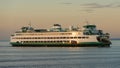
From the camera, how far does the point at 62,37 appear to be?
151750mm

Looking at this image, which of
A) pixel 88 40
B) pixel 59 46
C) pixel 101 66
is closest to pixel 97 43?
pixel 88 40

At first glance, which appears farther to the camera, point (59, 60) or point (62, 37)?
point (62, 37)

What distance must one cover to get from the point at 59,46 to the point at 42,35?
6.74m

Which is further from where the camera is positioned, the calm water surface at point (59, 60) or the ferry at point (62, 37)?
the ferry at point (62, 37)

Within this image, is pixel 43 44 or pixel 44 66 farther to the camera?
pixel 43 44

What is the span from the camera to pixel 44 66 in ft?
198

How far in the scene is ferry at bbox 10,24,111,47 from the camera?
146375 millimetres

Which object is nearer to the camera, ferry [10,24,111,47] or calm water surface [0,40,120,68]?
calm water surface [0,40,120,68]

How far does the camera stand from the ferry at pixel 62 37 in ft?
480

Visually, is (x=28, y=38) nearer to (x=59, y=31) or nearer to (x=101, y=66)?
(x=59, y=31)

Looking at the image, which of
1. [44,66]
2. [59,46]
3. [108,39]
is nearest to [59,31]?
[59,46]

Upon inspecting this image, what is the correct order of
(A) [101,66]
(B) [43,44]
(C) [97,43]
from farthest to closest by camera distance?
(B) [43,44]
(C) [97,43]
(A) [101,66]

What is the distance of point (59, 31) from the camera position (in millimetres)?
156375

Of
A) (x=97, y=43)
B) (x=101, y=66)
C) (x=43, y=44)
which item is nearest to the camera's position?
(x=101, y=66)
